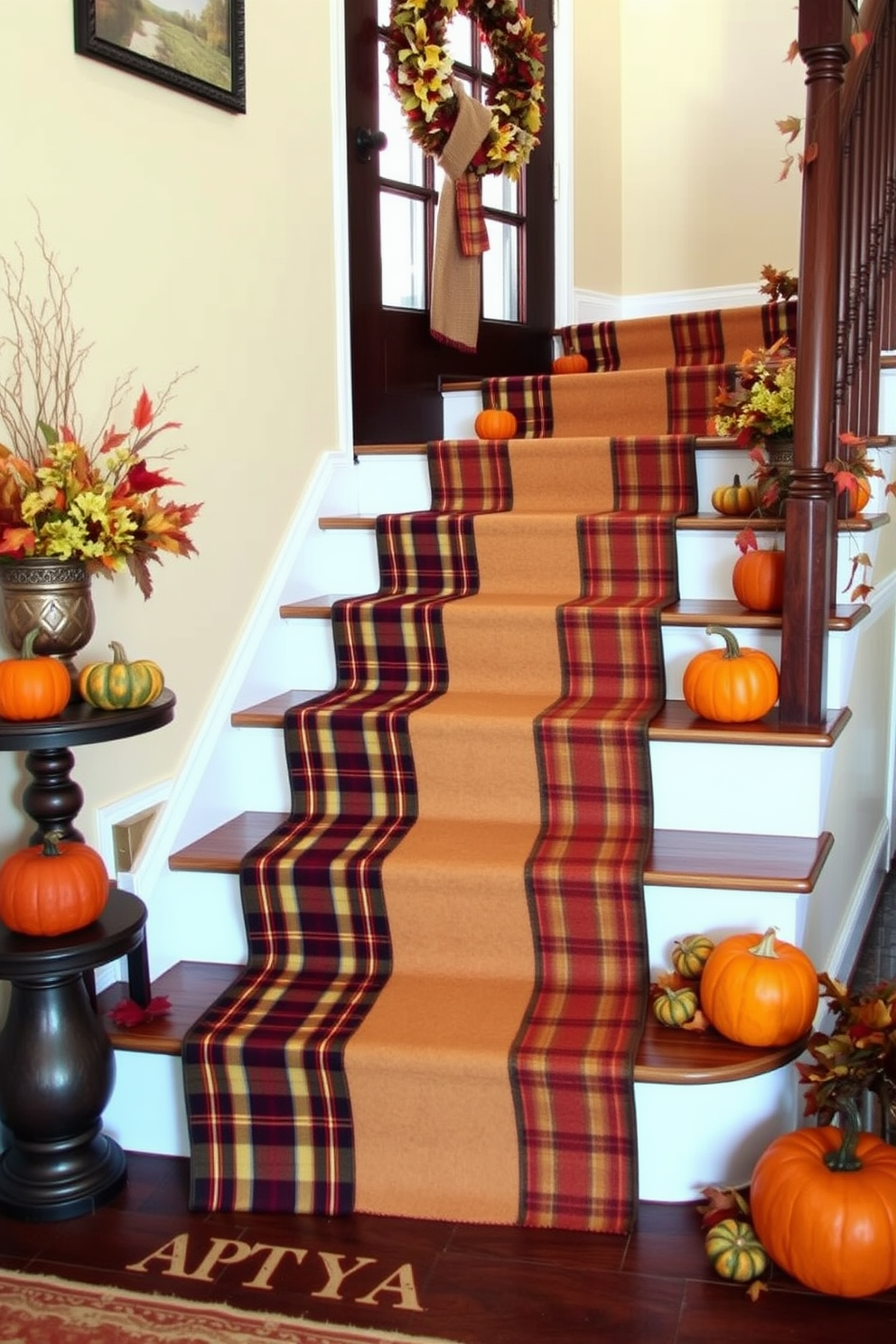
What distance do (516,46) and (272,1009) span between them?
2962 millimetres

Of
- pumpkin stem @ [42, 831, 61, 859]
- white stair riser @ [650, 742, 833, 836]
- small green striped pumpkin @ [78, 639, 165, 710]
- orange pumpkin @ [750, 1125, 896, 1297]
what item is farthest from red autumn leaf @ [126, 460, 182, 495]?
orange pumpkin @ [750, 1125, 896, 1297]

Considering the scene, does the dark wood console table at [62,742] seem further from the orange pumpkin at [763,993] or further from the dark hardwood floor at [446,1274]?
the orange pumpkin at [763,993]

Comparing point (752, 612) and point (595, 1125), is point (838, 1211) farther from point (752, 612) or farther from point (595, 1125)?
point (752, 612)

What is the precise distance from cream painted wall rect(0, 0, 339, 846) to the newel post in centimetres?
112

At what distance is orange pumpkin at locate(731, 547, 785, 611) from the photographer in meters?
2.58

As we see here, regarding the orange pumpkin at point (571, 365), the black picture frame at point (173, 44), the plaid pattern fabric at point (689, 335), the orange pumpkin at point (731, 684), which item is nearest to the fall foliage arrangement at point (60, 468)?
the black picture frame at point (173, 44)

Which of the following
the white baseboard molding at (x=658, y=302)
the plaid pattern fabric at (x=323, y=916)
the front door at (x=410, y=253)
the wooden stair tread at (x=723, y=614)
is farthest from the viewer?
the white baseboard molding at (x=658, y=302)

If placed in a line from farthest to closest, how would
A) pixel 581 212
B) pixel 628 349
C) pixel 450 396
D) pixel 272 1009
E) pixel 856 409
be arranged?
pixel 581 212 → pixel 628 349 → pixel 450 396 → pixel 856 409 → pixel 272 1009

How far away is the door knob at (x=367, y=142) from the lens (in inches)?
130

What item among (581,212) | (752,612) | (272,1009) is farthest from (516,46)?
(272,1009)

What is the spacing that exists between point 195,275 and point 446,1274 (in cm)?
183

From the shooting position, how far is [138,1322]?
173cm

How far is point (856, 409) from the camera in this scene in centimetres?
285

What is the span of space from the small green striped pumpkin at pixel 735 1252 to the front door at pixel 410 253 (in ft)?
7.01
